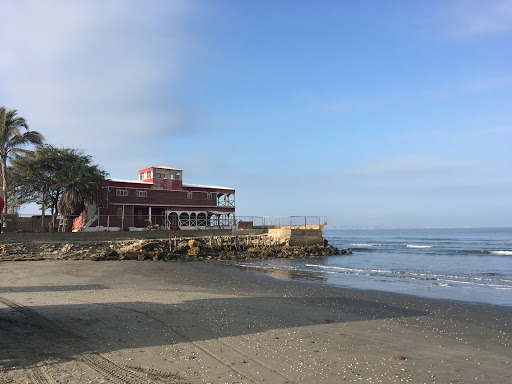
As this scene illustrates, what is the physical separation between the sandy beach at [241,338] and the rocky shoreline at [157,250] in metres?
13.0

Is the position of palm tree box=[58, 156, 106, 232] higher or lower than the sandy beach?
higher

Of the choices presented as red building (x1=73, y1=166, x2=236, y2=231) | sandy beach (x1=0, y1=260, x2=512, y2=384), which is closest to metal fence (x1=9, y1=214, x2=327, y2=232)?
red building (x1=73, y1=166, x2=236, y2=231)

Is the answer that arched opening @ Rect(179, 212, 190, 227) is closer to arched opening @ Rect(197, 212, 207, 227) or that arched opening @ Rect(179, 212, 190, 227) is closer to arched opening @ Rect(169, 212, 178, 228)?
arched opening @ Rect(169, 212, 178, 228)

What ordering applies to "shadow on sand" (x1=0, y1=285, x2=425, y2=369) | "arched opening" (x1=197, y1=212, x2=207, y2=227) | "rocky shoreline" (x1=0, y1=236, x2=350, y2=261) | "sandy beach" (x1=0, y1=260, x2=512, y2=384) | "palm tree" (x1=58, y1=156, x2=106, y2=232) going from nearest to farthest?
"sandy beach" (x1=0, y1=260, x2=512, y2=384) → "shadow on sand" (x1=0, y1=285, x2=425, y2=369) → "rocky shoreline" (x1=0, y1=236, x2=350, y2=261) → "palm tree" (x1=58, y1=156, x2=106, y2=232) → "arched opening" (x1=197, y1=212, x2=207, y2=227)

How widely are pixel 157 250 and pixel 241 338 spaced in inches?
931

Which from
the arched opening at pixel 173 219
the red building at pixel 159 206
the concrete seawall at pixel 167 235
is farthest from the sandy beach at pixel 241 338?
the arched opening at pixel 173 219

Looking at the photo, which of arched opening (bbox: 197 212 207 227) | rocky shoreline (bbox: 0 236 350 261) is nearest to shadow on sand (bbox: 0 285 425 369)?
rocky shoreline (bbox: 0 236 350 261)

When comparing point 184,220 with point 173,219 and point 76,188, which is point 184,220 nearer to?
point 173,219

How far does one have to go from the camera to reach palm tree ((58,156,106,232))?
39.0m

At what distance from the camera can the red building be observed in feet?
Answer: 144

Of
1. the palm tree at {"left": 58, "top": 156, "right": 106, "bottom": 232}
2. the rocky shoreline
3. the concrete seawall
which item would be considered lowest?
the rocky shoreline

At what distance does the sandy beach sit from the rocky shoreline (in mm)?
12975

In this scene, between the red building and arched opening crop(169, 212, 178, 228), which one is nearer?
the red building

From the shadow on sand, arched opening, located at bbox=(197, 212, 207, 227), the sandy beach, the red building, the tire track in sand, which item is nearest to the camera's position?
the tire track in sand
